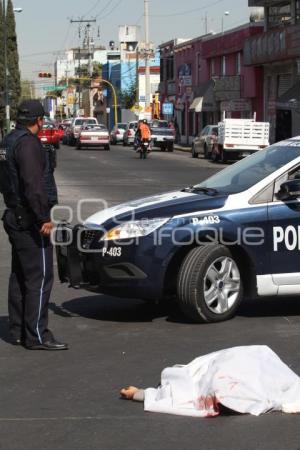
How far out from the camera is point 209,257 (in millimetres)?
7309

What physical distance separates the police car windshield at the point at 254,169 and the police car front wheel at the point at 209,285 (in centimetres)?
69

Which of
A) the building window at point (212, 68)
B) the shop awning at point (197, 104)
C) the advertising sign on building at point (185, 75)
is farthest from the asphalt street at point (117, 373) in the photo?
the advertising sign on building at point (185, 75)

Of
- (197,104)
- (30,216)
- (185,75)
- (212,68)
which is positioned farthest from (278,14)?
(30,216)

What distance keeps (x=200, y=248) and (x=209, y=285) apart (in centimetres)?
33

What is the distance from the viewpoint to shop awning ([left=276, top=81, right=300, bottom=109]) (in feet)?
139

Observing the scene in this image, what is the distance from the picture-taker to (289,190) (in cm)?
746

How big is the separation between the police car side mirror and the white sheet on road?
2.51 metres

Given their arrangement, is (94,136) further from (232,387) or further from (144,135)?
(232,387)

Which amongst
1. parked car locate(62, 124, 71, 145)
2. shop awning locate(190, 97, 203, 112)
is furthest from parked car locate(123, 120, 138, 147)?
shop awning locate(190, 97, 203, 112)

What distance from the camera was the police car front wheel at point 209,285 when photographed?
727 centimetres

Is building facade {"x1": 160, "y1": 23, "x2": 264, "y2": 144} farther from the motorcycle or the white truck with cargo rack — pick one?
the white truck with cargo rack

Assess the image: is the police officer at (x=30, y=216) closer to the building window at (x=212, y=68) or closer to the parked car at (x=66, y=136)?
the building window at (x=212, y=68)

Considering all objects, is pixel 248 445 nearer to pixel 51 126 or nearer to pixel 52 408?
pixel 52 408

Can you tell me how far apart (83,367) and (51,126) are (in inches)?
1775
